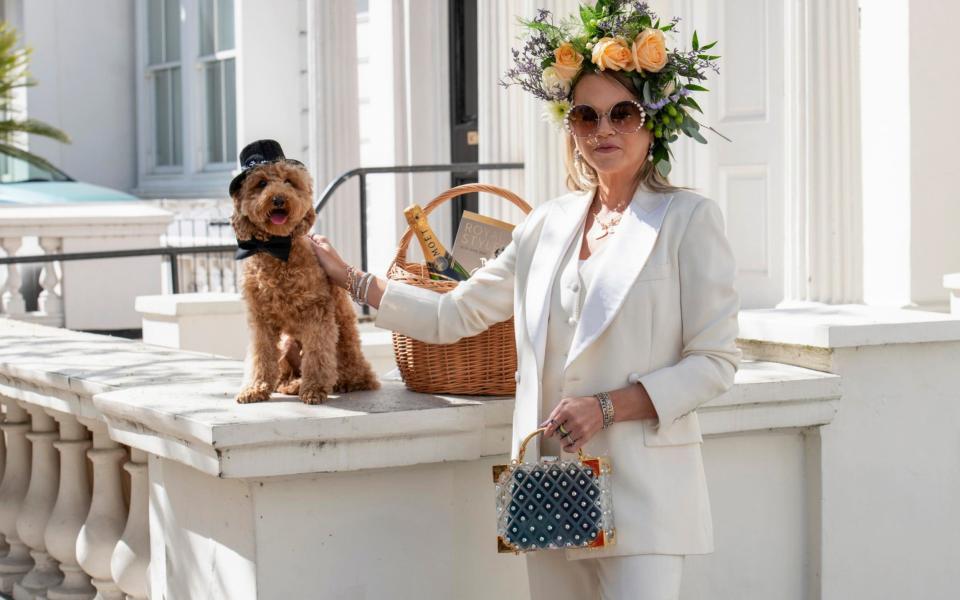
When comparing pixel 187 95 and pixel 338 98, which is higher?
pixel 187 95

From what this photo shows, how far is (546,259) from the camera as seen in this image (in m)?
2.84

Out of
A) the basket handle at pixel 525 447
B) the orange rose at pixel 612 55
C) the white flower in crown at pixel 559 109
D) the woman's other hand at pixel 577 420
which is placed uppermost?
the orange rose at pixel 612 55

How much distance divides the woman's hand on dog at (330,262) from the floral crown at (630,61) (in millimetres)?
589

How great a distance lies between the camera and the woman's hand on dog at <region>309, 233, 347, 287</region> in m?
3.06

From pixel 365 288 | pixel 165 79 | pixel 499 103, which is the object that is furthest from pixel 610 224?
pixel 165 79

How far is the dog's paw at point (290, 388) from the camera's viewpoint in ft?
10.2

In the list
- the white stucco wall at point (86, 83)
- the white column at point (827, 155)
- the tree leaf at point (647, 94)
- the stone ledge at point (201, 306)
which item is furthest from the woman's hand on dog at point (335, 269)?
the white stucco wall at point (86, 83)

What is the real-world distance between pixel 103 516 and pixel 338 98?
558 centimetres

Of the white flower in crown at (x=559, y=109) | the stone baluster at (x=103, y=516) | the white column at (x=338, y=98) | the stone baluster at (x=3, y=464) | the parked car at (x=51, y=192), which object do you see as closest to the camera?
the white flower in crown at (x=559, y=109)

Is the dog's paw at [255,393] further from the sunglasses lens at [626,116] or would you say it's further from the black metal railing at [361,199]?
the black metal railing at [361,199]

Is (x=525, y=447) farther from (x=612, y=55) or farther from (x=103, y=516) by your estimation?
(x=103, y=516)

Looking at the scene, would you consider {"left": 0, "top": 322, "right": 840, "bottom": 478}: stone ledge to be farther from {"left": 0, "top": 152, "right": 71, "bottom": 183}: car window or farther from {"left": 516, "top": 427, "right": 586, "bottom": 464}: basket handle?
{"left": 0, "top": 152, "right": 71, "bottom": 183}: car window

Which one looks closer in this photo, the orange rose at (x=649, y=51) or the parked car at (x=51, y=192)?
the orange rose at (x=649, y=51)

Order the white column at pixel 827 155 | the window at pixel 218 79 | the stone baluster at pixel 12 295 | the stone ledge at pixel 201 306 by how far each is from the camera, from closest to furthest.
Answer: the white column at pixel 827 155
the stone ledge at pixel 201 306
the stone baluster at pixel 12 295
the window at pixel 218 79
